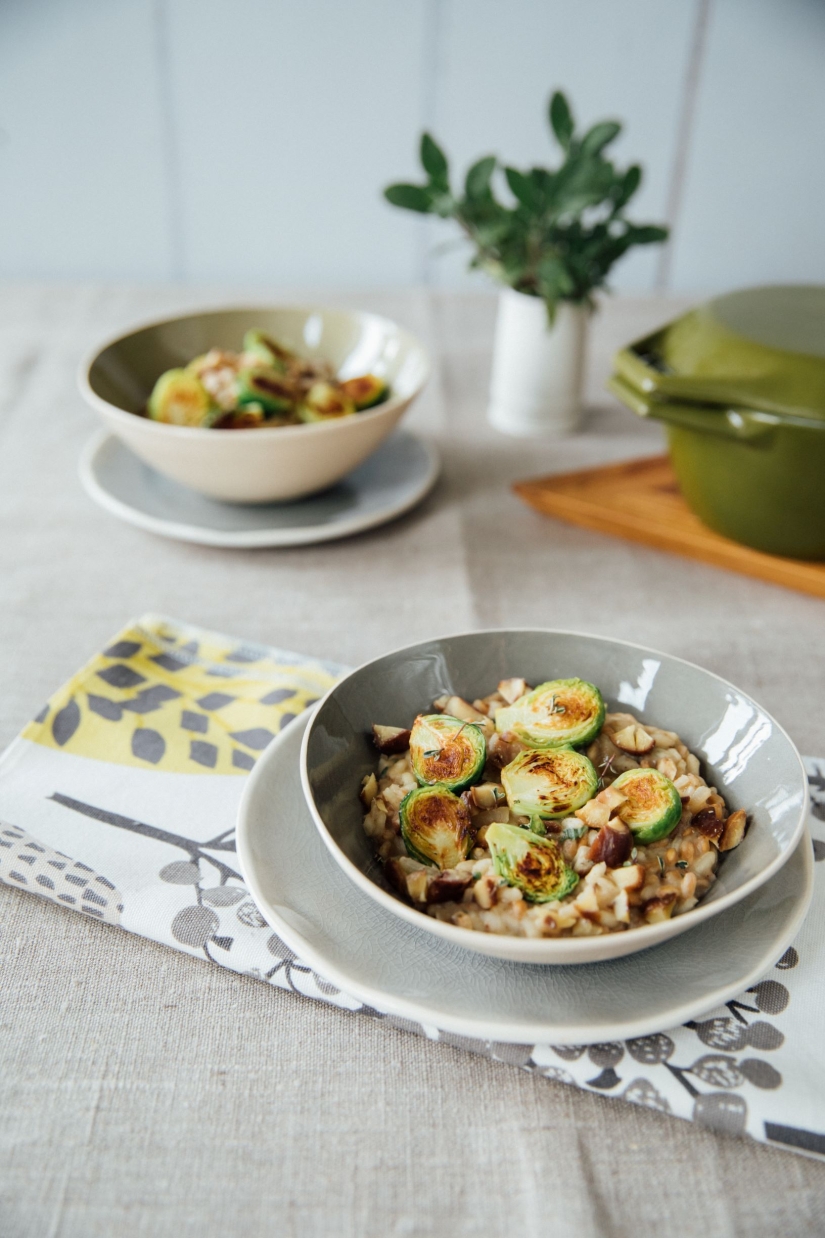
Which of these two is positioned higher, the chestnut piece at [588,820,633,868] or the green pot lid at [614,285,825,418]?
the green pot lid at [614,285,825,418]

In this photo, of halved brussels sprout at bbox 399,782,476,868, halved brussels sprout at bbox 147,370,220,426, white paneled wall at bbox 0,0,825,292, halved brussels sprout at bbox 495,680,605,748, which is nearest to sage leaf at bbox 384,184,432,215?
halved brussels sprout at bbox 147,370,220,426

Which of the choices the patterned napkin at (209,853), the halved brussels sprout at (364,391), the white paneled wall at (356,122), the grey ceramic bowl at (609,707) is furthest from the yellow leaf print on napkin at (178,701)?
the white paneled wall at (356,122)

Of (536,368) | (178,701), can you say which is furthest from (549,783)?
(536,368)

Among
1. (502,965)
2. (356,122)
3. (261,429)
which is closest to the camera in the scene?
(502,965)

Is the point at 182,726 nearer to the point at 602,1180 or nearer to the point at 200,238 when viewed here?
the point at 602,1180

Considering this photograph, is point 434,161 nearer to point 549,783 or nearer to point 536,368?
point 536,368

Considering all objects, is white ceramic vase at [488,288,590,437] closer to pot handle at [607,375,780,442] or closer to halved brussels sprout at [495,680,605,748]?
pot handle at [607,375,780,442]
